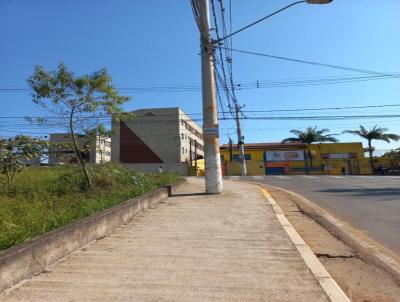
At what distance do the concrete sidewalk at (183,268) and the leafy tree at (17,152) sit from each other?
3976mm

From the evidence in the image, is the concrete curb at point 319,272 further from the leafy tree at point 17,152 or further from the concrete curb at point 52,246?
the leafy tree at point 17,152

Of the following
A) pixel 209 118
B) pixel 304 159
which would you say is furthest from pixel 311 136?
pixel 209 118

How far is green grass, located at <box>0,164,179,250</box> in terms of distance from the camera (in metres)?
5.60

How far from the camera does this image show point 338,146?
206ft

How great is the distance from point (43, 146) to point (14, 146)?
717 millimetres

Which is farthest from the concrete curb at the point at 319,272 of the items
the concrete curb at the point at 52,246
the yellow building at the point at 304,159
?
the yellow building at the point at 304,159

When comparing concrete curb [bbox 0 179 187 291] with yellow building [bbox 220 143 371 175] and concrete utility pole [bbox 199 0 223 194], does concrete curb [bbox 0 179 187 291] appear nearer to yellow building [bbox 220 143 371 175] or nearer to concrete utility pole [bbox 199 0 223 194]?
concrete utility pole [bbox 199 0 223 194]

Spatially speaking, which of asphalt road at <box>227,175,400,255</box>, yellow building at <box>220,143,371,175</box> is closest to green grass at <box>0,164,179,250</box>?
asphalt road at <box>227,175,400,255</box>

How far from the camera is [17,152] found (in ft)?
33.3

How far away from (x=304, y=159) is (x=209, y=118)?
50.7 m

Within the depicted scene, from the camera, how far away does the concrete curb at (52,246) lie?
4176mm

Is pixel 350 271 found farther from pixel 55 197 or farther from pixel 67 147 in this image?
pixel 67 147

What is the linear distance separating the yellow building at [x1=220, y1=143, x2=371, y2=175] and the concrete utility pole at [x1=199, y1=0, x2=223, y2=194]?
150ft

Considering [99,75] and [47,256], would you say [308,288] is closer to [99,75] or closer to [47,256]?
[47,256]
